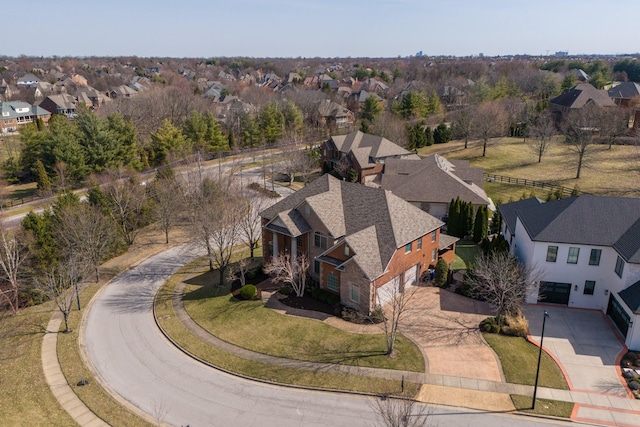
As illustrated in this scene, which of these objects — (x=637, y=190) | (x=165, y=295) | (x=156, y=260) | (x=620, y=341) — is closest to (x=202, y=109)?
(x=156, y=260)

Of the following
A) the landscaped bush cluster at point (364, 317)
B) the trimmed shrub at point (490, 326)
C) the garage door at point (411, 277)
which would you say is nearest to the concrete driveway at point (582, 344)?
the trimmed shrub at point (490, 326)

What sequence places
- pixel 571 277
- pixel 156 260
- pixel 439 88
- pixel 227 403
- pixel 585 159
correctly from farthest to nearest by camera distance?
pixel 439 88
pixel 585 159
pixel 156 260
pixel 571 277
pixel 227 403


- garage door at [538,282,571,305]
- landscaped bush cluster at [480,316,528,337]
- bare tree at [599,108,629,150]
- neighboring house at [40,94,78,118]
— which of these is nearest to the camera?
landscaped bush cluster at [480,316,528,337]

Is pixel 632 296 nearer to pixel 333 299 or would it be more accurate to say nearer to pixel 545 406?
pixel 545 406

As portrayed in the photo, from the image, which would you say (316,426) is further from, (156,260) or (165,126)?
(165,126)

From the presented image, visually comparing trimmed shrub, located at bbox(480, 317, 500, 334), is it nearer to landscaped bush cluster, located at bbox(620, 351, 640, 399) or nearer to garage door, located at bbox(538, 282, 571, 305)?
garage door, located at bbox(538, 282, 571, 305)

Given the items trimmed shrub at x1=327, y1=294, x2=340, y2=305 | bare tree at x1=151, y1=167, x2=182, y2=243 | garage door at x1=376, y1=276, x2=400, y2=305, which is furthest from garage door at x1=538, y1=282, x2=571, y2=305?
bare tree at x1=151, y1=167, x2=182, y2=243

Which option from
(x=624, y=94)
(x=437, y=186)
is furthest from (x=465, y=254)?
(x=624, y=94)

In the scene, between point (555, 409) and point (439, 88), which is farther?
point (439, 88)
